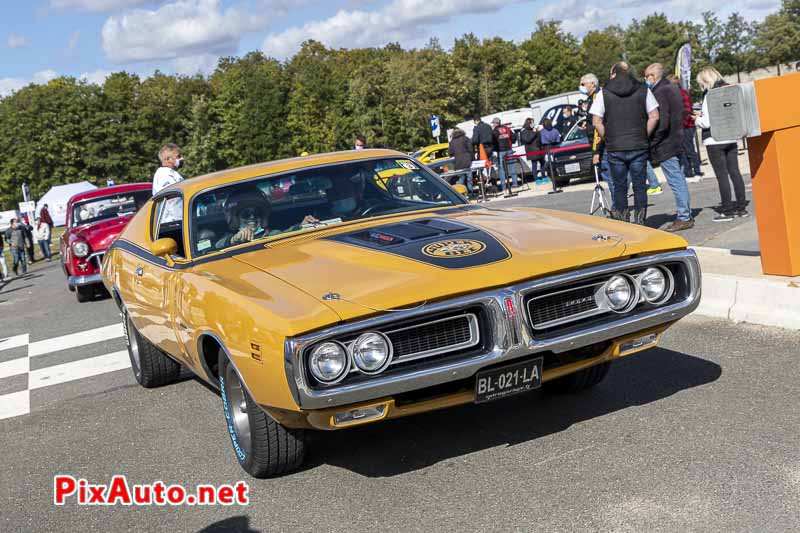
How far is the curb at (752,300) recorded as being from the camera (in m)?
6.44

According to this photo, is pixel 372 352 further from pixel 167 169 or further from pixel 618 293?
pixel 167 169

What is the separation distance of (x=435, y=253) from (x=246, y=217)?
5.10 ft

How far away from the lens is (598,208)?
14562mm

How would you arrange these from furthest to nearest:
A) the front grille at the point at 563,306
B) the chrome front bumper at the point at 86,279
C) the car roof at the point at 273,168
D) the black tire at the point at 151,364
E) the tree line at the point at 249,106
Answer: the tree line at the point at 249,106 < the chrome front bumper at the point at 86,279 < the black tire at the point at 151,364 < the car roof at the point at 273,168 < the front grille at the point at 563,306

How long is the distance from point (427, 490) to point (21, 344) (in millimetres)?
8185

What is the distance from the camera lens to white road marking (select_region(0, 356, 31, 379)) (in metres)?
9.18

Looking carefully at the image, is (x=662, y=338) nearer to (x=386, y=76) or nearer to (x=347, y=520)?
(x=347, y=520)

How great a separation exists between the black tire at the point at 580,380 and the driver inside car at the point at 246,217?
188 cm

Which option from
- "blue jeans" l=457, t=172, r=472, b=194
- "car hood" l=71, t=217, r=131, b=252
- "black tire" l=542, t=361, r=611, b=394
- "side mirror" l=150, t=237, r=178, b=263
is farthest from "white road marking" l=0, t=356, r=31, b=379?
"blue jeans" l=457, t=172, r=472, b=194

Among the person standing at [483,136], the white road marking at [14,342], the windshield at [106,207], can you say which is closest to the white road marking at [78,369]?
the white road marking at [14,342]

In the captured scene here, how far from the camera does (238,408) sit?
4.80 meters

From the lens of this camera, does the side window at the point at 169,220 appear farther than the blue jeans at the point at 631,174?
No

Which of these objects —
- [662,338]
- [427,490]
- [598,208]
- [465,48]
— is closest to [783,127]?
[662,338]

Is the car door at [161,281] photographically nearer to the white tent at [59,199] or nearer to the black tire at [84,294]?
the black tire at [84,294]
